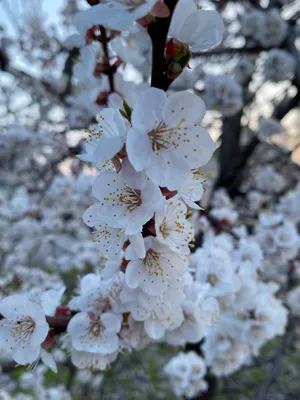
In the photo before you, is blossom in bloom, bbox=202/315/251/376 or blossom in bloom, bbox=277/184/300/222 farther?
blossom in bloom, bbox=277/184/300/222

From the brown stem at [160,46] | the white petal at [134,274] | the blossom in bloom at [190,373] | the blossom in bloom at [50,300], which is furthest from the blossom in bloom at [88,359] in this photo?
the blossom in bloom at [190,373]

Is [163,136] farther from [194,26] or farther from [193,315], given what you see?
[193,315]

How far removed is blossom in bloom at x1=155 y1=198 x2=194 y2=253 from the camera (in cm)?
66

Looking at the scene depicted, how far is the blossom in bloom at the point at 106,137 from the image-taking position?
519 mm

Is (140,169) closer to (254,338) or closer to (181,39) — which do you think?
(181,39)

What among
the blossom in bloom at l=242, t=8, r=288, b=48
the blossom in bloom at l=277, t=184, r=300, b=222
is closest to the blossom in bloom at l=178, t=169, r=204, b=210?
the blossom in bloom at l=277, t=184, r=300, b=222

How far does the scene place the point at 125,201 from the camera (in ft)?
2.03

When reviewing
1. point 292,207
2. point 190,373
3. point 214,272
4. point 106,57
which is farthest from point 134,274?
point 292,207

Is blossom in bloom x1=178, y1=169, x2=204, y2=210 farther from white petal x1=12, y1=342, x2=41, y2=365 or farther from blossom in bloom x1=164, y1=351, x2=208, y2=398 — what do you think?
blossom in bloom x1=164, y1=351, x2=208, y2=398

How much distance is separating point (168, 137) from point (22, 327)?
1.75ft

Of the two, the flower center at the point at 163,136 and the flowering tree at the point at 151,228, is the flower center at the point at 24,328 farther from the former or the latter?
the flower center at the point at 163,136

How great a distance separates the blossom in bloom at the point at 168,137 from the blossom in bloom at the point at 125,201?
0.03 metres

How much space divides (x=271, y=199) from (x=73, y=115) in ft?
8.42

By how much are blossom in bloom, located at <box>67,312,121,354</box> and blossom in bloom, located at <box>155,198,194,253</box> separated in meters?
0.26
